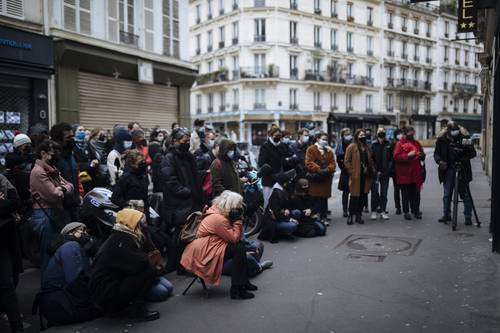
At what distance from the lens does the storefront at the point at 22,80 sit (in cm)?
1288

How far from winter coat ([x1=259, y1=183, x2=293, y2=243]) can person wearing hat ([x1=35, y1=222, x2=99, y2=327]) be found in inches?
150

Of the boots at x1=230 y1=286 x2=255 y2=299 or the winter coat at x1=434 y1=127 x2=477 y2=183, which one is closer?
the boots at x1=230 y1=286 x2=255 y2=299

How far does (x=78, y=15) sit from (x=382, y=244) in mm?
12531

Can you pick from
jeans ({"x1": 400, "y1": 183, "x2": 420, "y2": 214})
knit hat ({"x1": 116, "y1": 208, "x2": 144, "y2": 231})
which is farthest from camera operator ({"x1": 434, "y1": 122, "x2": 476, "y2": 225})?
knit hat ({"x1": 116, "y1": 208, "x2": 144, "y2": 231})

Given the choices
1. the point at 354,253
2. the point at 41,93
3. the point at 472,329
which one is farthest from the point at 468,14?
the point at 41,93

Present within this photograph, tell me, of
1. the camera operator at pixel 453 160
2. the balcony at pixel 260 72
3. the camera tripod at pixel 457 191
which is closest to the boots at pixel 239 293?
the camera tripod at pixel 457 191

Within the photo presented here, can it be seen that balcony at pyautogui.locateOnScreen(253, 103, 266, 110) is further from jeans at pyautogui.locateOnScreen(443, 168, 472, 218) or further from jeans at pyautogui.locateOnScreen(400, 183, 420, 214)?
jeans at pyautogui.locateOnScreen(443, 168, 472, 218)

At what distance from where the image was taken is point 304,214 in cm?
872

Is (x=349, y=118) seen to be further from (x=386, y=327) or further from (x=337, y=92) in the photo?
(x=386, y=327)

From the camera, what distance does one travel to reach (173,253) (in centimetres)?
682

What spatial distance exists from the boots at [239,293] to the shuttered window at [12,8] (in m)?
11.2

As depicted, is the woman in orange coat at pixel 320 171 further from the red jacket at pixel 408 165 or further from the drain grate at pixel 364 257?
the drain grate at pixel 364 257

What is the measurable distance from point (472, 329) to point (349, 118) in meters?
46.5

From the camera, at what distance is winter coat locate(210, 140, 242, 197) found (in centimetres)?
782
